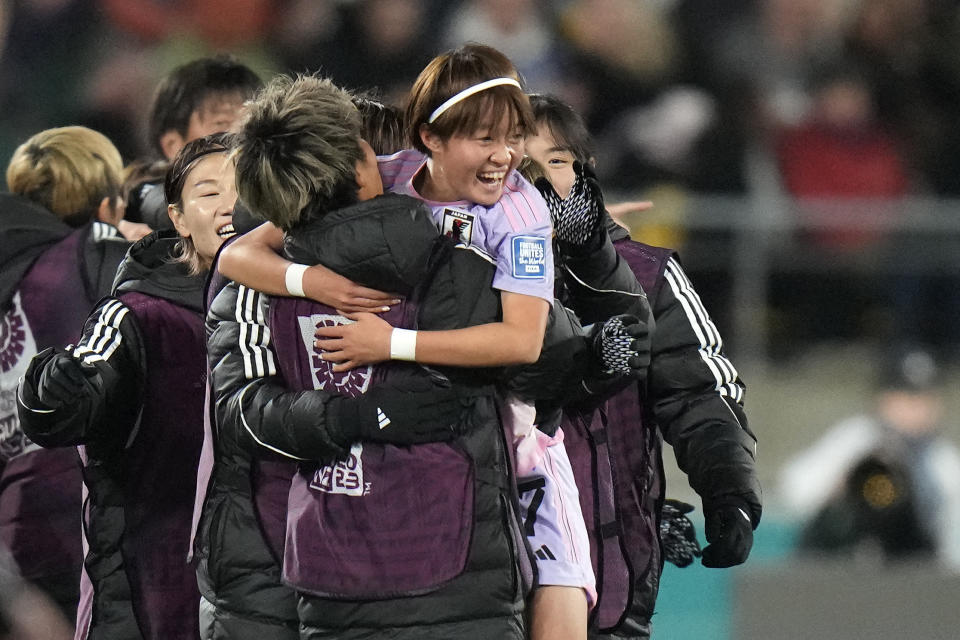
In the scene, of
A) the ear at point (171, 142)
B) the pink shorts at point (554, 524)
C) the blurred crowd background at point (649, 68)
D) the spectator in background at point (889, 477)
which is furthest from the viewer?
the blurred crowd background at point (649, 68)

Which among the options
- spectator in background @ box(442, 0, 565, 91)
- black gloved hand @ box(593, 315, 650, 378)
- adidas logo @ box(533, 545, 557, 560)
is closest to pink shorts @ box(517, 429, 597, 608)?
adidas logo @ box(533, 545, 557, 560)

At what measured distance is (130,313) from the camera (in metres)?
2.94

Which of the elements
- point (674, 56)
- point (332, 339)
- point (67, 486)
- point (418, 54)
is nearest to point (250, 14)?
point (418, 54)

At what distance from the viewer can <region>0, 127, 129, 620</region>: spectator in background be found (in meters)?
3.54

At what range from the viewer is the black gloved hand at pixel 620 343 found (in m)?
2.59

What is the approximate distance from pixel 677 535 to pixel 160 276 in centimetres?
123

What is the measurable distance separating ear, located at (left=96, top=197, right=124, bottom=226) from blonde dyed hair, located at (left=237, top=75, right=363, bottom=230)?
153 cm

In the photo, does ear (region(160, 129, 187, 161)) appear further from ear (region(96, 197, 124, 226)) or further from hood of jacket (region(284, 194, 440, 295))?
hood of jacket (region(284, 194, 440, 295))

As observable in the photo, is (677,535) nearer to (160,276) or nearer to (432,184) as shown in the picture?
(432,184)

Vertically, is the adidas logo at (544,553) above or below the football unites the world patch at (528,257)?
below

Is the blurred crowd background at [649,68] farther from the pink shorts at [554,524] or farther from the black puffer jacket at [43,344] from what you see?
the pink shorts at [554,524]

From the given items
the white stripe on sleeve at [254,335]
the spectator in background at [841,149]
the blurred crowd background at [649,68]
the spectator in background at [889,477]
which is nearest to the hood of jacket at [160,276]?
the white stripe on sleeve at [254,335]

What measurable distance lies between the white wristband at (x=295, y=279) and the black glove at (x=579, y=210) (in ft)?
1.69

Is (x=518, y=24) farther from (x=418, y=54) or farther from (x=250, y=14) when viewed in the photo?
(x=250, y=14)
